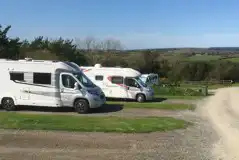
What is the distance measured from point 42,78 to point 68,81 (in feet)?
4.35

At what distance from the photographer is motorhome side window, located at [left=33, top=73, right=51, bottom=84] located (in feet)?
64.0

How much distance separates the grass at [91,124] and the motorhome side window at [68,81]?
2.40 m

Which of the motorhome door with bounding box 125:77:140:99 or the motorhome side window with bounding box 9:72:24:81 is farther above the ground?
the motorhome side window with bounding box 9:72:24:81

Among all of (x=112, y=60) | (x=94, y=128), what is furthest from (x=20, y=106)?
(x=112, y=60)

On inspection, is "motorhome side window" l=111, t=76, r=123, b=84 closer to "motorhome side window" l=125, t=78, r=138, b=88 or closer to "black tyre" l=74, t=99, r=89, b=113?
"motorhome side window" l=125, t=78, r=138, b=88

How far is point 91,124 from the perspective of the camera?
15.5 m

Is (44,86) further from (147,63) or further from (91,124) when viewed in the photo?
(147,63)

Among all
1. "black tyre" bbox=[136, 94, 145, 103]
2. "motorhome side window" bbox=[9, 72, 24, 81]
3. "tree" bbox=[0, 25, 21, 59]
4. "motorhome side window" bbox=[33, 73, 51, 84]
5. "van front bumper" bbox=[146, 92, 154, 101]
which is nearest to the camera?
"motorhome side window" bbox=[33, 73, 51, 84]

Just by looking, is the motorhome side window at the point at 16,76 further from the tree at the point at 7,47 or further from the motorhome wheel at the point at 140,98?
the tree at the point at 7,47

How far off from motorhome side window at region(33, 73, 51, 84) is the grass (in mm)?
2783

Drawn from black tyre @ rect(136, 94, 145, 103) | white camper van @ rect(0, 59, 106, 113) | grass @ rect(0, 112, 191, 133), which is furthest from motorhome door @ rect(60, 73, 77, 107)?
black tyre @ rect(136, 94, 145, 103)

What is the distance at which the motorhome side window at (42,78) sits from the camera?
1950cm

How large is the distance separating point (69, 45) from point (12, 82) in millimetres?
35558

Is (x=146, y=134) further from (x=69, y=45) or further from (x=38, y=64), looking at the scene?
(x=69, y=45)
